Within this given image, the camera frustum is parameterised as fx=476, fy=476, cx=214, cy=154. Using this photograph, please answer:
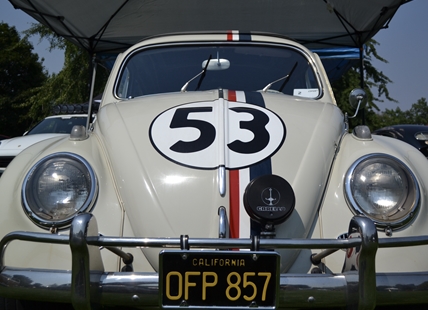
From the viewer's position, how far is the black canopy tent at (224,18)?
625 centimetres

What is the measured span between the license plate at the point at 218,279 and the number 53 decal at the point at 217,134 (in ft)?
1.85

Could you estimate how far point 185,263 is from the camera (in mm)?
1701

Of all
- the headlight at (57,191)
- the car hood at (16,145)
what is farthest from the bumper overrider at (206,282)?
the car hood at (16,145)

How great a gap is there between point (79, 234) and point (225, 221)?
602mm

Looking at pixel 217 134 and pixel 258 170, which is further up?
pixel 217 134

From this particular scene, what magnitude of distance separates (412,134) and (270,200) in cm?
635

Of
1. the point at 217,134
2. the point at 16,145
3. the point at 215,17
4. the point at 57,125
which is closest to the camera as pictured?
the point at 217,134

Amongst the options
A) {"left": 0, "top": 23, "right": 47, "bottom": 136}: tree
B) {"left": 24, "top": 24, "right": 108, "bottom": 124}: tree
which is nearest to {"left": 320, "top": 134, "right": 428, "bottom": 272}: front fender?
{"left": 24, "top": 24, "right": 108, "bottom": 124}: tree

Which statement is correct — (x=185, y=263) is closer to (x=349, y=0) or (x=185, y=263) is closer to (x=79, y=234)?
(x=79, y=234)

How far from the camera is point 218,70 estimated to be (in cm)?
351

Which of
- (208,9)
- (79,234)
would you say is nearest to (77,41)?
(208,9)

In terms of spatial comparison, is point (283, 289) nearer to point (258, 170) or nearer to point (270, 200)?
point (270, 200)

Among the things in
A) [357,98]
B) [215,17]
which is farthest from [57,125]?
[357,98]

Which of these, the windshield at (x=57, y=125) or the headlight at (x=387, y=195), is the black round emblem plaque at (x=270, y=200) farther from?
the windshield at (x=57, y=125)
